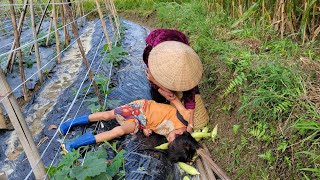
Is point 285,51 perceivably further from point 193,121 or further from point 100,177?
point 100,177

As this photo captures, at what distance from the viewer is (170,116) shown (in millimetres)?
2975

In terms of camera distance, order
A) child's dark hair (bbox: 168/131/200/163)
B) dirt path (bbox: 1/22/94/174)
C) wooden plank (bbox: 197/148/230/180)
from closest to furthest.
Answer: wooden plank (bbox: 197/148/230/180), child's dark hair (bbox: 168/131/200/163), dirt path (bbox: 1/22/94/174)

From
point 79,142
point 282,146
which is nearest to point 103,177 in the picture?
point 79,142

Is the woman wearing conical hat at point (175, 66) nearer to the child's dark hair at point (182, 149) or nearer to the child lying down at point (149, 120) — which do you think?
the child lying down at point (149, 120)

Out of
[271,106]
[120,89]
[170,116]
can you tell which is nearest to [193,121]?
[170,116]

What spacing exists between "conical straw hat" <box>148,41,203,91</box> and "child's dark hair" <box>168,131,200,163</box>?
1.53ft

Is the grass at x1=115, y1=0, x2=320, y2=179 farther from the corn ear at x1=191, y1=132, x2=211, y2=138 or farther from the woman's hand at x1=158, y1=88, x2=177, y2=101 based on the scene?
the woman's hand at x1=158, y1=88, x2=177, y2=101

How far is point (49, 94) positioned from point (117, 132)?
5.95ft

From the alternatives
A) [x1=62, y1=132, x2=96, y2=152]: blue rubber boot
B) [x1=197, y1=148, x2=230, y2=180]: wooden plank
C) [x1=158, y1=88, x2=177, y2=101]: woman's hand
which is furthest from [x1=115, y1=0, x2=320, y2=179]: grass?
[x1=62, y1=132, x2=96, y2=152]: blue rubber boot

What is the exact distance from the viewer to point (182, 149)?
2701mm

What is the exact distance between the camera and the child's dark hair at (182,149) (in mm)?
2699

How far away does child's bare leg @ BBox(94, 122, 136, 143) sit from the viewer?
2.73 meters

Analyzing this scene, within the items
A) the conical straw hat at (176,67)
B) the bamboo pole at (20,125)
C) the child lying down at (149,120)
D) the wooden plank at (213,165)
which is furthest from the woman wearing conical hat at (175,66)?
the bamboo pole at (20,125)

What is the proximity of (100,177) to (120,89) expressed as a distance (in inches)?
70.3
